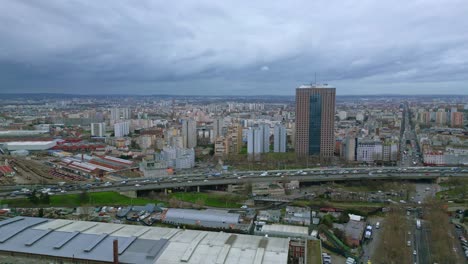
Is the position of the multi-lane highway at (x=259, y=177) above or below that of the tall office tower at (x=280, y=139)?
below

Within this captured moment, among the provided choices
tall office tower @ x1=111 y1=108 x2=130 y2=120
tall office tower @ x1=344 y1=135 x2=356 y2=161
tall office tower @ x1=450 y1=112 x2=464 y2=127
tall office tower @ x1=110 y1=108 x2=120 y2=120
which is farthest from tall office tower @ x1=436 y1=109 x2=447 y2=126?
tall office tower @ x1=110 y1=108 x2=120 y2=120

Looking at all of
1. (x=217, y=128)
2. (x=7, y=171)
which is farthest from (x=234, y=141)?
(x=7, y=171)

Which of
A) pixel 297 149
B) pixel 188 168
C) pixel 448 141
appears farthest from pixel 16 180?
pixel 448 141

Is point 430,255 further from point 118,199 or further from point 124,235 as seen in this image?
point 118,199

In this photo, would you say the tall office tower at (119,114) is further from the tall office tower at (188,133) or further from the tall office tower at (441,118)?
the tall office tower at (441,118)

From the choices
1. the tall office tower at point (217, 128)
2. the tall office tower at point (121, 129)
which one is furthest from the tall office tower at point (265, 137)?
the tall office tower at point (121, 129)

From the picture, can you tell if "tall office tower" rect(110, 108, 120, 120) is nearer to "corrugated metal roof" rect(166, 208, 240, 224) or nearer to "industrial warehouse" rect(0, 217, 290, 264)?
"corrugated metal roof" rect(166, 208, 240, 224)

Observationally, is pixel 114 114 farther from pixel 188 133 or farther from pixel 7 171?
pixel 7 171
